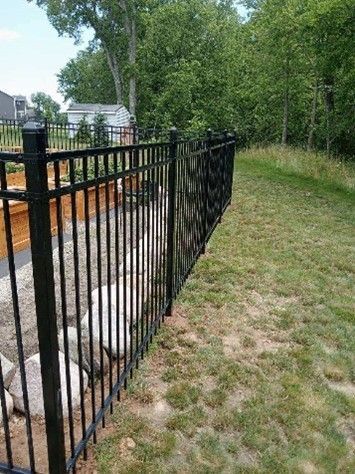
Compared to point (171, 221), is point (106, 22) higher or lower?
higher

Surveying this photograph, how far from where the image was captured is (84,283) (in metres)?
4.44

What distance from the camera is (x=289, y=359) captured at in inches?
131

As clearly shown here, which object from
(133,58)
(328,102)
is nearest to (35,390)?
(328,102)

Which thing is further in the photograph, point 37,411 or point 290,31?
point 290,31

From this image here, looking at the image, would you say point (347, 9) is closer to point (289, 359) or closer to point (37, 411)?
point (289, 359)

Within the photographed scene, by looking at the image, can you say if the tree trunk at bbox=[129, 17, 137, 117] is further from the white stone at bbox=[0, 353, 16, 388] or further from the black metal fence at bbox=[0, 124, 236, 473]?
the white stone at bbox=[0, 353, 16, 388]

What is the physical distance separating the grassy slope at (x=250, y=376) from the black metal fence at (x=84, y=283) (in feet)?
0.74

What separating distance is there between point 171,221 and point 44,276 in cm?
214

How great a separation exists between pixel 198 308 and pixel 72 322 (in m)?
1.26

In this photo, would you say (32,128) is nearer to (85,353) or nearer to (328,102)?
(85,353)

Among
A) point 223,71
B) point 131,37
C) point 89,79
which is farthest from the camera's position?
point 89,79

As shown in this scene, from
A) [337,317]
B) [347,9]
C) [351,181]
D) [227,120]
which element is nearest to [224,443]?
[337,317]

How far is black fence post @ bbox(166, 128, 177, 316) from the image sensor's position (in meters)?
3.32

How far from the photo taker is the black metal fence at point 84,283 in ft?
5.01
